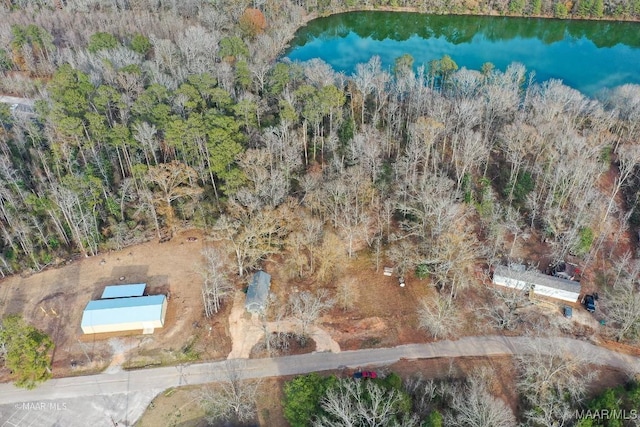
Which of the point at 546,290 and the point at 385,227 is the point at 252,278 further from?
the point at 546,290

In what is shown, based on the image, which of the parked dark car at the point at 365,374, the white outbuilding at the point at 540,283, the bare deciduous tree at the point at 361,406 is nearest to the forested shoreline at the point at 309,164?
the white outbuilding at the point at 540,283

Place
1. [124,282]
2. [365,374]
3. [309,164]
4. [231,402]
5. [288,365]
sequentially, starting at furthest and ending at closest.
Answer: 1. [309,164]
2. [124,282]
3. [288,365]
4. [365,374]
5. [231,402]

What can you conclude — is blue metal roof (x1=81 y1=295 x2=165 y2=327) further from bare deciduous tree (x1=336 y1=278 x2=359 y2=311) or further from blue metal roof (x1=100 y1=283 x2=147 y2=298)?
bare deciduous tree (x1=336 y1=278 x2=359 y2=311)

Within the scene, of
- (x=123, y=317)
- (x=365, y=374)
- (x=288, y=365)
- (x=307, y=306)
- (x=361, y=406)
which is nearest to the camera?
(x=361, y=406)

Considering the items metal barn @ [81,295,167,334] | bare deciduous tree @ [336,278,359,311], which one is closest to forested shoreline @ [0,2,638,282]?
bare deciduous tree @ [336,278,359,311]

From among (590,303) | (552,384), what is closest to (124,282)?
(552,384)

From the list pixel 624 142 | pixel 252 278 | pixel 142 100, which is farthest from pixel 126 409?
pixel 624 142

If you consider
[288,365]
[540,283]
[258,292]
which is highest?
[540,283]

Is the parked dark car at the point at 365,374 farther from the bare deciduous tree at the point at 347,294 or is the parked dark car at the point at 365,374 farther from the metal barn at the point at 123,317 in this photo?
the metal barn at the point at 123,317

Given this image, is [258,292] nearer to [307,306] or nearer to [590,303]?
[307,306]
